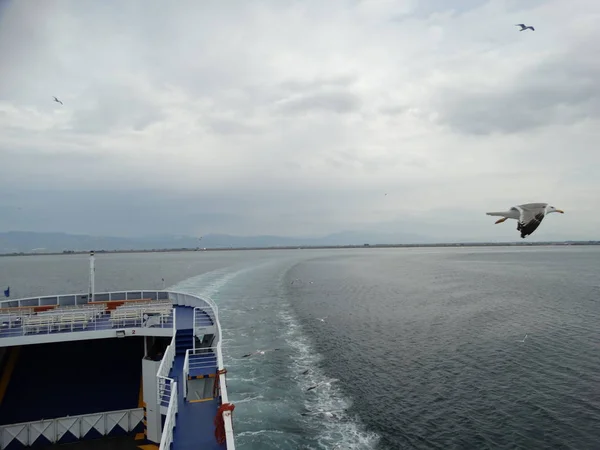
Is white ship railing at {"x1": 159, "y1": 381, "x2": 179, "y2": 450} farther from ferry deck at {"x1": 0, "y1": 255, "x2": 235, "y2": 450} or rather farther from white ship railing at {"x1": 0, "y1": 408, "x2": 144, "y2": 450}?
white ship railing at {"x1": 0, "y1": 408, "x2": 144, "y2": 450}

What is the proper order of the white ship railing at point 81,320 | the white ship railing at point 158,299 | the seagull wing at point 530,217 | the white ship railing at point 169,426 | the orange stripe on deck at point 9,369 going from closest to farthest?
the seagull wing at point 530,217, the white ship railing at point 169,426, the white ship railing at point 158,299, the white ship railing at point 81,320, the orange stripe on deck at point 9,369

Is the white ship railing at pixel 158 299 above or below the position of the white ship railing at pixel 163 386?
above

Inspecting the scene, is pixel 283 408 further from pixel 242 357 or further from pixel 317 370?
pixel 242 357

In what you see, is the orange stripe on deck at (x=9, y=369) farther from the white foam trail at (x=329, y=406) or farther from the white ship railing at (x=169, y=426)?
the white foam trail at (x=329, y=406)

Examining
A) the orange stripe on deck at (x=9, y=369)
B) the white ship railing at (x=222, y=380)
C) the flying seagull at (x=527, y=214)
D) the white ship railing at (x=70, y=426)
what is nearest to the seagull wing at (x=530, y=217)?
the flying seagull at (x=527, y=214)

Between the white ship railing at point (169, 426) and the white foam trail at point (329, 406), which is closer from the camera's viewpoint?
the white ship railing at point (169, 426)

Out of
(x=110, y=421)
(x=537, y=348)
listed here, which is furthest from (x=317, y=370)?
(x=537, y=348)

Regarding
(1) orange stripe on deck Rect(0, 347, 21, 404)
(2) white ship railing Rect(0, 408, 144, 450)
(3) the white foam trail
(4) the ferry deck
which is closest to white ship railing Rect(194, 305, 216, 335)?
(4) the ferry deck

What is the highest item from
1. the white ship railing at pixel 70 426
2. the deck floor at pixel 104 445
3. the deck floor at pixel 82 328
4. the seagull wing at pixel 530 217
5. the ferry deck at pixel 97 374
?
the seagull wing at pixel 530 217
